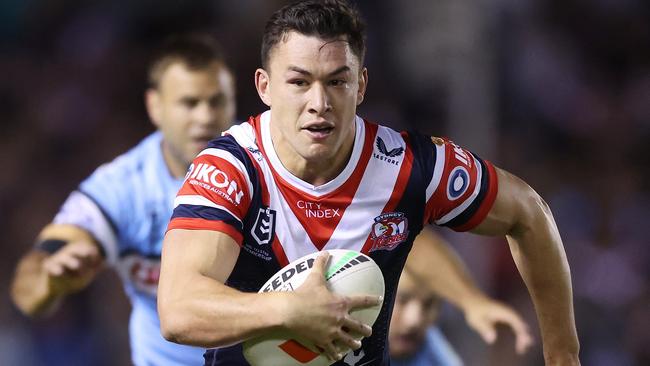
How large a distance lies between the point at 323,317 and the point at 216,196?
0.59m

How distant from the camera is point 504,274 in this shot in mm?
8070

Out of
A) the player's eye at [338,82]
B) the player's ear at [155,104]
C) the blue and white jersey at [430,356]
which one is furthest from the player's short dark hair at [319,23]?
the blue and white jersey at [430,356]

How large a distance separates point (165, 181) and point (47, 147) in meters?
3.32

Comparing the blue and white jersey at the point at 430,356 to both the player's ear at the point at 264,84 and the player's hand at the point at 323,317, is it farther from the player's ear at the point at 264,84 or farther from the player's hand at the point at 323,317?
the player's hand at the point at 323,317

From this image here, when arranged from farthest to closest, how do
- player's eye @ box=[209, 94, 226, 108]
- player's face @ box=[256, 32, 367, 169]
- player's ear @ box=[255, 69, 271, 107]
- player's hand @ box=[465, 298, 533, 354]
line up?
1. player's eye @ box=[209, 94, 226, 108]
2. player's hand @ box=[465, 298, 533, 354]
3. player's ear @ box=[255, 69, 271, 107]
4. player's face @ box=[256, 32, 367, 169]

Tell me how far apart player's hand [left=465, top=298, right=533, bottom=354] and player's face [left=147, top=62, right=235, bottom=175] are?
1530 millimetres

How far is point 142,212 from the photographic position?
555 cm

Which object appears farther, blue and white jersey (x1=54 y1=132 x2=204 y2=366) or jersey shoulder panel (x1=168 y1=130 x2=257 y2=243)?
blue and white jersey (x1=54 y1=132 x2=204 y2=366)

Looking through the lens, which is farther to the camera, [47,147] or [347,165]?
[47,147]

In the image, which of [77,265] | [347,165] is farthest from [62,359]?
[347,165]

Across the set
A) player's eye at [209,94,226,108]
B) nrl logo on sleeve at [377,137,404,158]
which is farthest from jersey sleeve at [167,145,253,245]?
player's eye at [209,94,226,108]

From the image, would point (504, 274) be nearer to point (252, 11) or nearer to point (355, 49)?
point (252, 11)

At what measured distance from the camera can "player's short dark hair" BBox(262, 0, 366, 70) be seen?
3629 mm

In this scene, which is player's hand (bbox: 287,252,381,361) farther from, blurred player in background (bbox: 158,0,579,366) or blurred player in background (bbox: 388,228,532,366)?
blurred player in background (bbox: 388,228,532,366)
